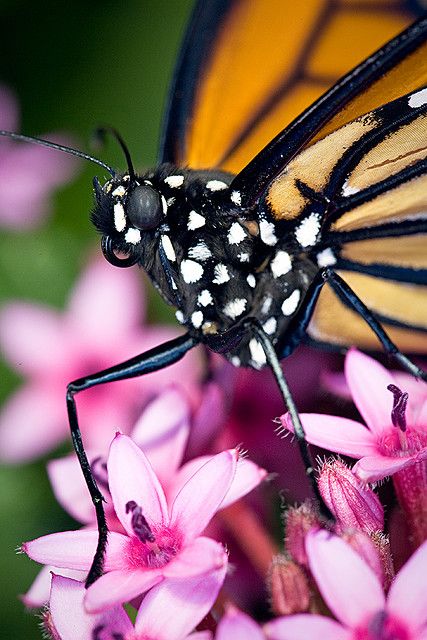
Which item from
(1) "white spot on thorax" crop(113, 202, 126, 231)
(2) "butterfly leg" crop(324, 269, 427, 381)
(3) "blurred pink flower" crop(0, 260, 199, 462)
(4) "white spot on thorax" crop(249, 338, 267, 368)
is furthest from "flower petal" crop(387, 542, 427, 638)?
(3) "blurred pink flower" crop(0, 260, 199, 462)

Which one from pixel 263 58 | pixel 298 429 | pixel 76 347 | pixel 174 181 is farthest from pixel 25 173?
pixel 298 429

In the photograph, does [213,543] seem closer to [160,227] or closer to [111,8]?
[160,227]

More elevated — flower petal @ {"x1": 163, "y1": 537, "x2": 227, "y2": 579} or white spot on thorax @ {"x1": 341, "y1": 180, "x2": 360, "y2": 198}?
white spot on thorax @ {"x1": 341, "y1": 180, "x2": 360, "y2": 198}

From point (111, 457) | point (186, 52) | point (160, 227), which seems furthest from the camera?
point (186, 52)

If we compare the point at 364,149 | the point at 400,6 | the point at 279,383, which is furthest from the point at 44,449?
the point at 400,6

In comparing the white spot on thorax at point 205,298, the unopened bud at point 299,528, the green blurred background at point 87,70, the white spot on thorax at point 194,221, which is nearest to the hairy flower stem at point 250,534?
the unopened bud at point 299,528

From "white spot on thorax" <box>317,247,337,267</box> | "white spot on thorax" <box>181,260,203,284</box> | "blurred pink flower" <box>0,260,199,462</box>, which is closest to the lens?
"white spot on thorax" <box>181,260,203,284</box>

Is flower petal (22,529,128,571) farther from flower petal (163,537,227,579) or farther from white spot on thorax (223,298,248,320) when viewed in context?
white spot on thorax (223,298,248,320)

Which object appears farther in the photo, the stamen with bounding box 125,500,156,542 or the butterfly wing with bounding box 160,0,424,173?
the butterfly wing with bounding box 160,0,424,173
